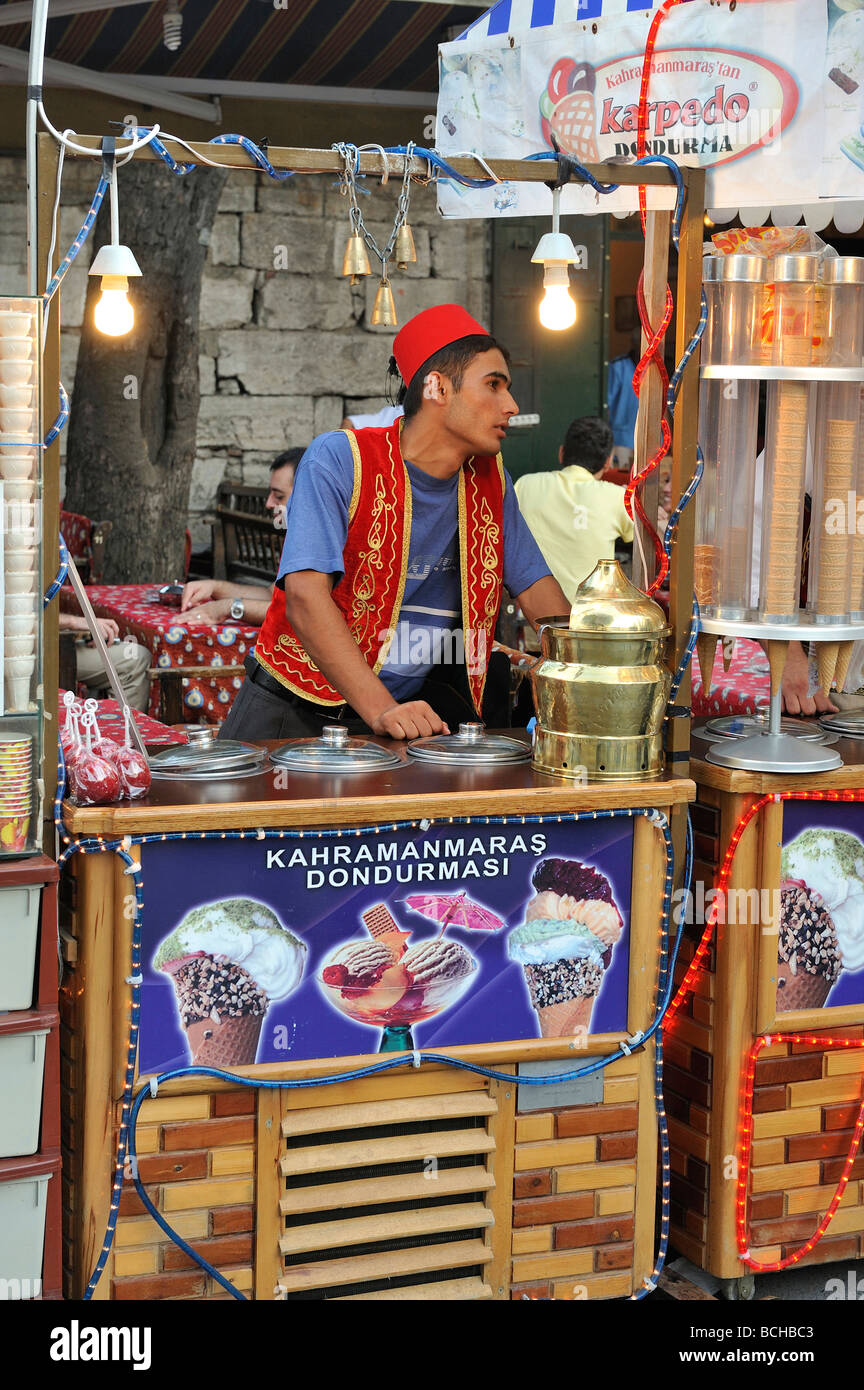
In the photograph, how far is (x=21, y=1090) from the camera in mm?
2676

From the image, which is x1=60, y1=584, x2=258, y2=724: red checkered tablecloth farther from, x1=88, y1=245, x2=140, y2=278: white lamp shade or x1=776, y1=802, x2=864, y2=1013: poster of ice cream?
x1=88, y1=245, x2=140, y2=278: white lamp shade

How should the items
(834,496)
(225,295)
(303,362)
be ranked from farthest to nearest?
(303,362) → (225,295) → (834,496)

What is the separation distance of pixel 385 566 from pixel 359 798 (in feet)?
3.14

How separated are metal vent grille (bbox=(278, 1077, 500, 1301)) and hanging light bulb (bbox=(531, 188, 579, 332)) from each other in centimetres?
153

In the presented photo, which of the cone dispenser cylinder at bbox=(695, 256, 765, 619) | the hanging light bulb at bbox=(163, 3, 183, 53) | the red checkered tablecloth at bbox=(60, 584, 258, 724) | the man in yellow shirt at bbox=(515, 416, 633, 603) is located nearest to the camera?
the cone dispenser cylinder at bbox=(695, 256, 765, 619)

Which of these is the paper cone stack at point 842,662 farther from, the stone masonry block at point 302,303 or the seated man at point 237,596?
the stone masonry block at point 302,303

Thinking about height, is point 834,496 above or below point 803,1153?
above

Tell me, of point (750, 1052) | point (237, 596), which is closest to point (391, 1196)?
point (750, 1052)

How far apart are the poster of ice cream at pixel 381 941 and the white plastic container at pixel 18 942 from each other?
23cm

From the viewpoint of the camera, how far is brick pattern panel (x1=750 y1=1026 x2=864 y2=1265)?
3.35 meters

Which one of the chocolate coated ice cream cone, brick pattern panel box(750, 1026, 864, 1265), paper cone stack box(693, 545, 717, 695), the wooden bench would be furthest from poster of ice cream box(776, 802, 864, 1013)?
the wooden bench

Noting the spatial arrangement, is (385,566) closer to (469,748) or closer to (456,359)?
(456,359)

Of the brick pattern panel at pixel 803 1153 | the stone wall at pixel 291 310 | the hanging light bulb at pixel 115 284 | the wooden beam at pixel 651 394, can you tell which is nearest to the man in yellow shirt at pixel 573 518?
the wooden beam at pixel 651 394
